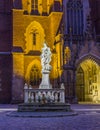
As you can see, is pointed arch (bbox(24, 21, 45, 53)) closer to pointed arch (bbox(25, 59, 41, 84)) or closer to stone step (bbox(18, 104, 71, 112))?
pointed arch (bbox(25, 59, 41, 84))

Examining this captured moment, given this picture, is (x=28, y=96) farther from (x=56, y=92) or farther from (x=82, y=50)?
(x=82, y=50)

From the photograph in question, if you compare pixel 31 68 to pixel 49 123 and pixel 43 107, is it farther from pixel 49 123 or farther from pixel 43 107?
pixel 49 123

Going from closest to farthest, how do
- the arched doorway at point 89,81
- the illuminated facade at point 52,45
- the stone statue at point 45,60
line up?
the stone statue at point 45,60, the illuminated facade at point 52,45, the arched doorway at point 89,81

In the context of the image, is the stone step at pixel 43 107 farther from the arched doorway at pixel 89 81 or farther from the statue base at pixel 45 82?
the arched doorway at pixel 89 81

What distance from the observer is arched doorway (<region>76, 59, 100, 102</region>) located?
129 ft

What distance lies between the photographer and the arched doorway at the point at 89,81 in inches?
1543

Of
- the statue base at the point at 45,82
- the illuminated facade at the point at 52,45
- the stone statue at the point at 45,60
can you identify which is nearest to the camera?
the statue base at the point at 45,82

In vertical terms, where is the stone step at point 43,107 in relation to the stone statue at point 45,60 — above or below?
below

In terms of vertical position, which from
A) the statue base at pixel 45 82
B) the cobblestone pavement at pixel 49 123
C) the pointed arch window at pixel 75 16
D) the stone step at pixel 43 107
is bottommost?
the cobblestone pavement at pixel 49 123

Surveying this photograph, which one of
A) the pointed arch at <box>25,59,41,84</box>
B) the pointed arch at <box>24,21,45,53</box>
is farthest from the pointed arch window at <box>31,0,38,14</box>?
the pointed arch at <box>25,59,41,84</box>

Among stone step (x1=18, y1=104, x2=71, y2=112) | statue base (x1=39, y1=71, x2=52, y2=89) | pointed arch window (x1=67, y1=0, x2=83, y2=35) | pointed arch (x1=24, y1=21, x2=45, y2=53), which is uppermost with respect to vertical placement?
pointed arch window (x1=67, y1=0, x2=83, y2=35)

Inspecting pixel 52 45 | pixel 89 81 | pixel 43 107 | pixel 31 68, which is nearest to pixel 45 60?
pixel 43 107

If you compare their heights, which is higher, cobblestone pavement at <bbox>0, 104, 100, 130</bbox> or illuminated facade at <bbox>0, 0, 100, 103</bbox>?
illuminated facade at <bbox>0, 0, 100, 103</bbox>

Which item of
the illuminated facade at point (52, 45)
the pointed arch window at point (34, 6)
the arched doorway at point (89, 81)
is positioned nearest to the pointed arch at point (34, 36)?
the illuminated facade at point (52, 45)
